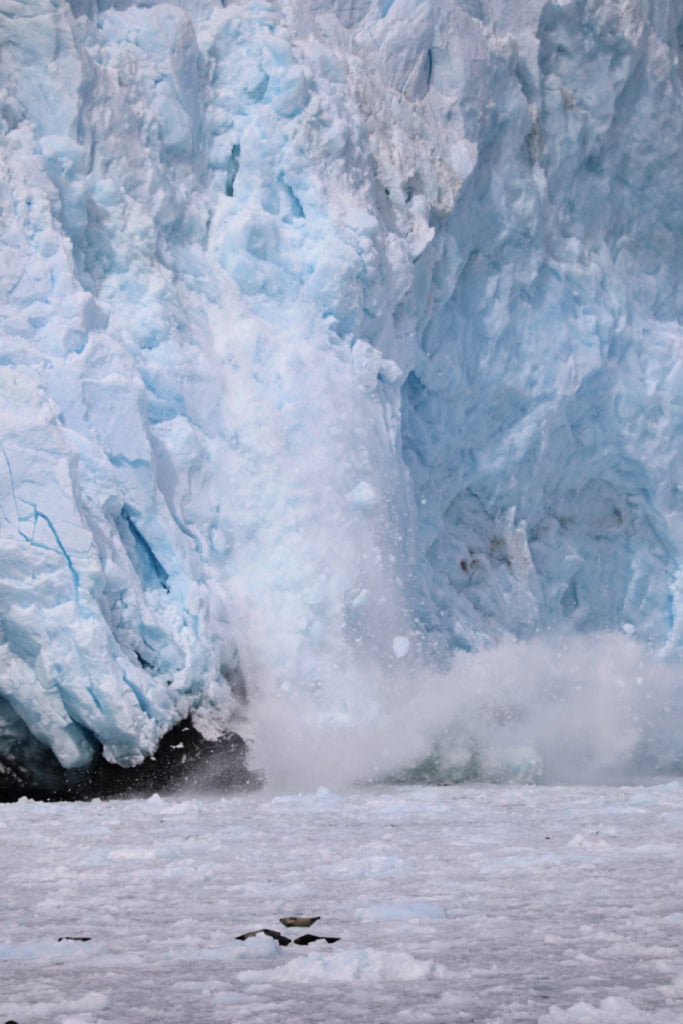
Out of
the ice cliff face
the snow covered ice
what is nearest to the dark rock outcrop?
the ice cliff face

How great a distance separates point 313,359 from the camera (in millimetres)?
6961

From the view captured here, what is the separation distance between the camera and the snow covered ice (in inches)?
53.6

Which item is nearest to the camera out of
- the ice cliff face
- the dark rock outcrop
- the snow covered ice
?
the snow covered ice

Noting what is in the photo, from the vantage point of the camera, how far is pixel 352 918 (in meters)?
1.98

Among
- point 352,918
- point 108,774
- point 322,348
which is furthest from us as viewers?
point 322,348

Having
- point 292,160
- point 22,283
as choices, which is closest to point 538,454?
point 292,160

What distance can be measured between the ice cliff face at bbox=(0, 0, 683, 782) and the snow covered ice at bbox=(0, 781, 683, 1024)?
7.46 feet

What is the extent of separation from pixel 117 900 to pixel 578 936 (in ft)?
3.17

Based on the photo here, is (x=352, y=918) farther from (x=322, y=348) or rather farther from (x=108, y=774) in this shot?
(x=322, y=348)

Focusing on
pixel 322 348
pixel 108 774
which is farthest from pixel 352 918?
pixel 322 348

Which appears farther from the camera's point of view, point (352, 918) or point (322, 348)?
point (322, 348)

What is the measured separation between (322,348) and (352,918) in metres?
5.38

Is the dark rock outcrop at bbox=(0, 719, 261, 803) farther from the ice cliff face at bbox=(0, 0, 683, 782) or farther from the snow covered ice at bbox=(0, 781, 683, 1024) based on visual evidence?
the snow covered ice at bbox=(0, 781, 683, 1024)

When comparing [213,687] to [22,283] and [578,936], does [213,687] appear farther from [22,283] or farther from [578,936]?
[578,936]
